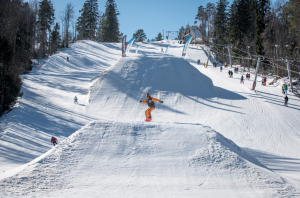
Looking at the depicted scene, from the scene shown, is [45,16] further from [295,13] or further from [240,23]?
[295,13]

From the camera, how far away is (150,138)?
27.1 feet

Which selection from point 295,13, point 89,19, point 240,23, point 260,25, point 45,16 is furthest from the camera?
point 89,19

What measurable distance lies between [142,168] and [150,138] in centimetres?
149

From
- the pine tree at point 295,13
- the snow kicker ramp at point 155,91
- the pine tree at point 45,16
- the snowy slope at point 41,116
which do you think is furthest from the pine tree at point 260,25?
the pine tree at point 45,16

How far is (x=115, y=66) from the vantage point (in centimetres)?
2769

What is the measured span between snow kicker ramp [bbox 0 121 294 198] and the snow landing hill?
30mm

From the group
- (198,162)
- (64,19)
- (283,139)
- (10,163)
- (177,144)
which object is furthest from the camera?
(64,19)

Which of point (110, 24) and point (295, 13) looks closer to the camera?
point (295, 13)

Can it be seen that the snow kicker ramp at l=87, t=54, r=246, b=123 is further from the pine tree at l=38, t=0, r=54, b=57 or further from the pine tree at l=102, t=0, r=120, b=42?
the pine tree at l=102, t=0, r=120, b=42

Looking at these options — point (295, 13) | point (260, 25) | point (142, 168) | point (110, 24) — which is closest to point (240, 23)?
point (260, 25)

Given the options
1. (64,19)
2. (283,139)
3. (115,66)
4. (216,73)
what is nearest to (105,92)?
(115,66)

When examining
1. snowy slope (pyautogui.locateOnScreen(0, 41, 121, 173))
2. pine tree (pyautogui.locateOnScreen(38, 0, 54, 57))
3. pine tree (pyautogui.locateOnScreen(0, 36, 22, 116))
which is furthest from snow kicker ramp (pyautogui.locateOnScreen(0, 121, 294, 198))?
pine tree (pyautogui.locateOnScreen(38, 0, 54, 57))

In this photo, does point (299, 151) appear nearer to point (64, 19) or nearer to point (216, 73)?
point (216, 73)

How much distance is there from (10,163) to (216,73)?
3476 centimetres
